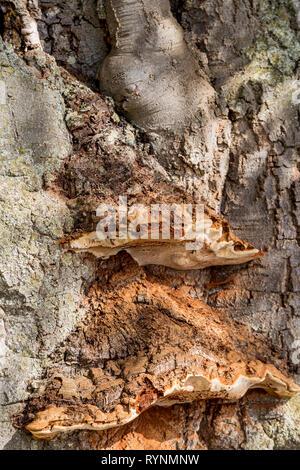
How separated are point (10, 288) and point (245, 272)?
1.14 meters

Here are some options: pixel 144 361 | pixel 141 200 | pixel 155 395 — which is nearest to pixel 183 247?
pixel 141 200

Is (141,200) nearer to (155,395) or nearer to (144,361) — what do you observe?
(144,361)

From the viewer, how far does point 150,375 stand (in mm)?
1902

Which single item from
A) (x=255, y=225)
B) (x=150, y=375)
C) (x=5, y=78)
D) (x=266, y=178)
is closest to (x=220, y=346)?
(x=150, y=375)

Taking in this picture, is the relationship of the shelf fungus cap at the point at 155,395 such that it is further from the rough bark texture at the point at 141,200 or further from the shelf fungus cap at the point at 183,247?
the shelf fungus cap at the point at 183,247

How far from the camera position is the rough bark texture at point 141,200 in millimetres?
1990

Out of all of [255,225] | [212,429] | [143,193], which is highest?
[143,193]

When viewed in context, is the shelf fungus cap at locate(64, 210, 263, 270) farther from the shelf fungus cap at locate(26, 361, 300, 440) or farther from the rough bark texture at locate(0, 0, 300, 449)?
the shelf fungus cap at locate(26, 361, 300, 440)

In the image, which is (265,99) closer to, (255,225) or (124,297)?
(255,225)

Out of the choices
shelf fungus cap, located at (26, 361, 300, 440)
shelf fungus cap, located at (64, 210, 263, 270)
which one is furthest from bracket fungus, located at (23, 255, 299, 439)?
shelf fungus cap, located at (64, 210, 263, 270)

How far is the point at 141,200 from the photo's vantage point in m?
2.01

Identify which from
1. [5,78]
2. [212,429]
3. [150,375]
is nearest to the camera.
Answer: [150,375]

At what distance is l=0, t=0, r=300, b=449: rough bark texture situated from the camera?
6.53ft

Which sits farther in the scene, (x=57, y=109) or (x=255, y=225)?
(x=255, y=225)
